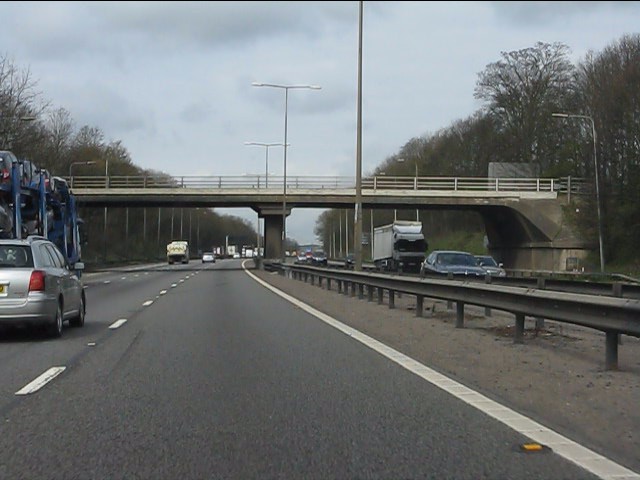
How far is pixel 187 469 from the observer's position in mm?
6543

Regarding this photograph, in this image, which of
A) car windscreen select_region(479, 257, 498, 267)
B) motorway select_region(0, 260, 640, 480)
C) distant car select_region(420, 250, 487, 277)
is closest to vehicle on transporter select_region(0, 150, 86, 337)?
motorway select_region(0, 260, 640, 480)

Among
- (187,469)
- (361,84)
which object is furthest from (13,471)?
(361,84)

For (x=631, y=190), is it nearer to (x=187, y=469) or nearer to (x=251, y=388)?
(x=251, y=388)

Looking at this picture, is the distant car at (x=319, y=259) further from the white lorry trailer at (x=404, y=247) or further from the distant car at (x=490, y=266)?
the distant car at (x=490, y=266)

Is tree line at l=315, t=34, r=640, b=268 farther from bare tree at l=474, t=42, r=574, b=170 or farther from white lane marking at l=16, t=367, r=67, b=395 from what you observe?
white lane marking at l=16, t=367, r=67, b=395

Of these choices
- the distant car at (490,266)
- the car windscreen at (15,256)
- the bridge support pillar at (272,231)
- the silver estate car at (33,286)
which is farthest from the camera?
the bridge support pillar at (272,231)

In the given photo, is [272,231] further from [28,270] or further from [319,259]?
[28,270]

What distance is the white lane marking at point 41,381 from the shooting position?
9938 millimetres

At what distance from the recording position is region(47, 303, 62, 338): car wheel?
601 inches

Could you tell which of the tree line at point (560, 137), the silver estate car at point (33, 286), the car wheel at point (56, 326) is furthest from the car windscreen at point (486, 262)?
the car wheel at point (56, 326)

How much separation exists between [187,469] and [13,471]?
3.92 feet

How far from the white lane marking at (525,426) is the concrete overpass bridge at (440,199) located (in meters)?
43.5

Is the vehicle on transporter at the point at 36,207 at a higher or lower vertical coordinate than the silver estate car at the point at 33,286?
higher

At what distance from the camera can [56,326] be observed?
15359 mm
